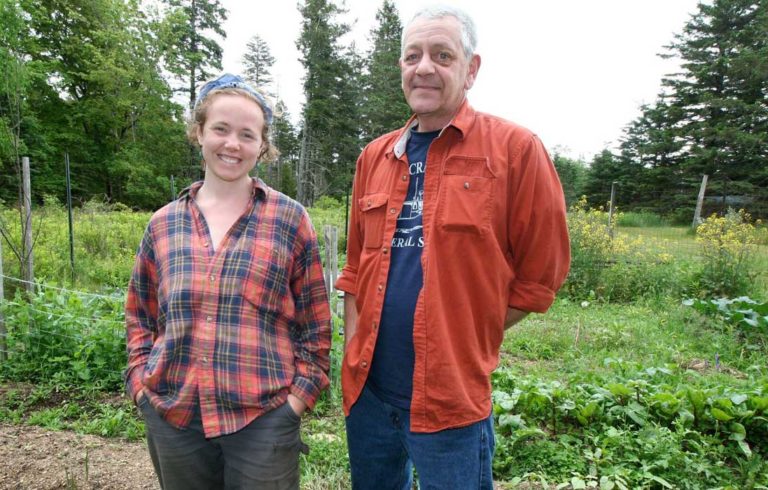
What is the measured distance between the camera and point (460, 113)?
1.53 meters

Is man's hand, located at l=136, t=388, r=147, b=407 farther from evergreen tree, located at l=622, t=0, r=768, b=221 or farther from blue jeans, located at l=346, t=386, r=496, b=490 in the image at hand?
evergreen tree, located at l=622, t=0, r=768, b=221

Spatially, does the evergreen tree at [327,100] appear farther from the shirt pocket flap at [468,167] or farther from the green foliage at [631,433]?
the shirt pocket flap at [468,167]

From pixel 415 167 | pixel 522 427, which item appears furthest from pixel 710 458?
pixel 415 167

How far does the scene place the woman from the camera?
4.76 feet

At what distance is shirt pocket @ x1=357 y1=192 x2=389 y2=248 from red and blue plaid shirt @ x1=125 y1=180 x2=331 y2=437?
20 cm

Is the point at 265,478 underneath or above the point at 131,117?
underneath

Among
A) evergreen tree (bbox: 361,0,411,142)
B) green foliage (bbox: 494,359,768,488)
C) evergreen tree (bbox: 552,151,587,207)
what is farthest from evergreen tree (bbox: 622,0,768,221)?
green foliage (bbox: 494,359,768,488)

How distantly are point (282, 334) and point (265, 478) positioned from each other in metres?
0.44

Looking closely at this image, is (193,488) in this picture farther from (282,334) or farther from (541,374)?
(541,374)

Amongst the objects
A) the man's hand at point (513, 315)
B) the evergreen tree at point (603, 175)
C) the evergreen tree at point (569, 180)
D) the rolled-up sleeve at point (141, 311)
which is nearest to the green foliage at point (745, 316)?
the man's hand at point (513, 315)

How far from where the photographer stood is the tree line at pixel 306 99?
844 inches

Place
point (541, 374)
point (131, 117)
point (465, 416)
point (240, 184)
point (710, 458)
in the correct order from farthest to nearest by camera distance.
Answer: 1. point (131, 117)
2. point (541, 374)
3. point (710, 458)
4. point (240, 184)
5. point (465, 416)

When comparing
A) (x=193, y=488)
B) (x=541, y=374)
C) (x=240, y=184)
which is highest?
(x=240, y=184)

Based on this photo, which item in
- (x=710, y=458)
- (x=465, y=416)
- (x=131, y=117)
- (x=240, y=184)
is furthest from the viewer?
(x=131, y=117)
